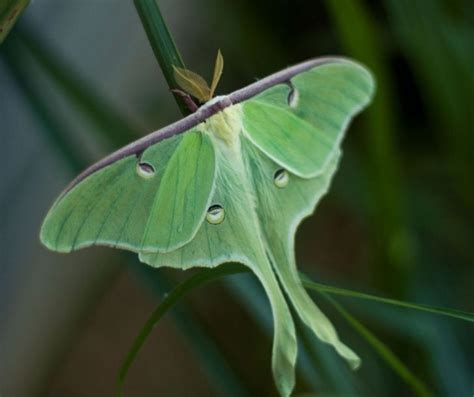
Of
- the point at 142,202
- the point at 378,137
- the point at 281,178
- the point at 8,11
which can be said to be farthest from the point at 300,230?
the point at 8,11

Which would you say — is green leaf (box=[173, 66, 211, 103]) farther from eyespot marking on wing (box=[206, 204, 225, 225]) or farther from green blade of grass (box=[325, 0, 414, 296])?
green blade of grass (box=[325, 0, 414, 296])

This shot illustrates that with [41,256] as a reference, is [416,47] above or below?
above

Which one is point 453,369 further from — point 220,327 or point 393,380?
point 220,327

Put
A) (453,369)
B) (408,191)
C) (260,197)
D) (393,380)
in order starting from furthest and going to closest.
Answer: (408,191), (393,380), (453,369), (260,197)

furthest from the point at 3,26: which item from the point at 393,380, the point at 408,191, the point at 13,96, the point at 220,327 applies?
the point at 220,327

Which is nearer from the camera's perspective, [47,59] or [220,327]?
[47,59]

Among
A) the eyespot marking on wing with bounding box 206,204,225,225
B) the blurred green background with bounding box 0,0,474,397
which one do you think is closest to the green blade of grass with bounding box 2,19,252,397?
the blurred green background with bounding box 0,0,474,397

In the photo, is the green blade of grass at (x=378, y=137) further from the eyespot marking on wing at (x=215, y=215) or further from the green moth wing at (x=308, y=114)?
the eyespot marking on wing at (x=215, y=215)

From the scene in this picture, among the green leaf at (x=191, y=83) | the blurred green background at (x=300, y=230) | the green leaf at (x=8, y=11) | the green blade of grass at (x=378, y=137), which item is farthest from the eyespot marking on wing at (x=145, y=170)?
the green blade of grass at (x=378, y=137)
